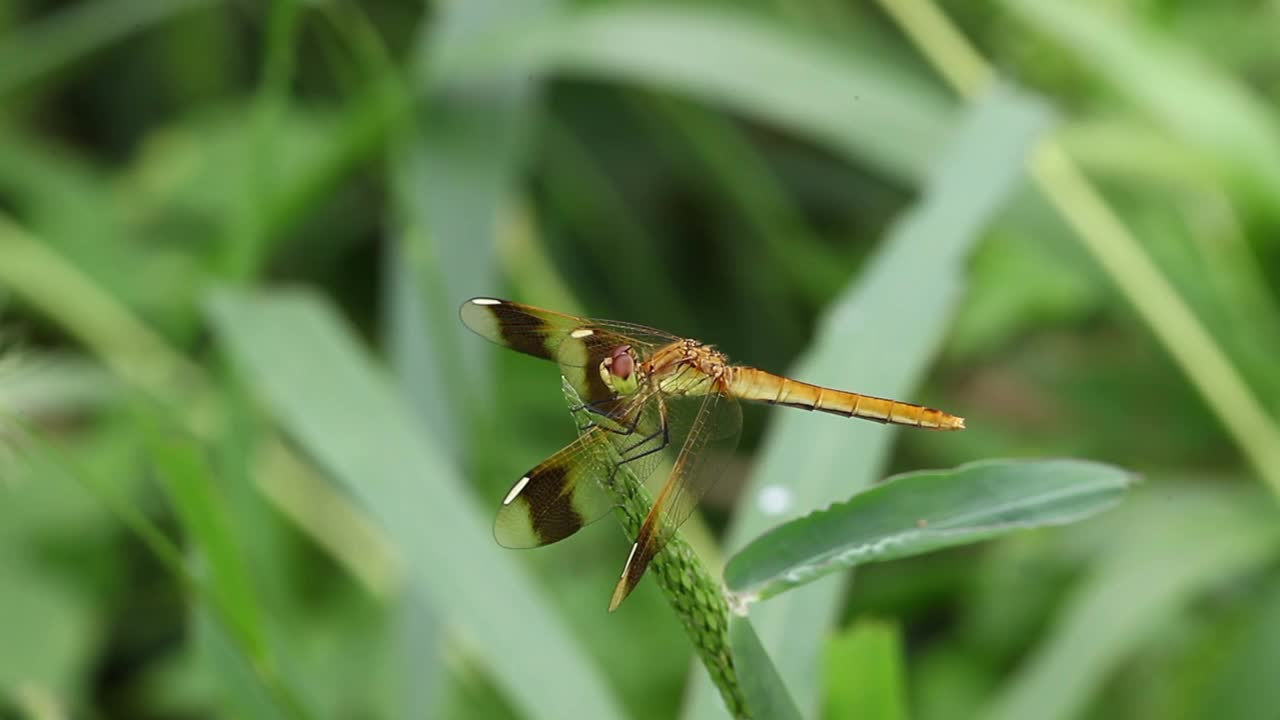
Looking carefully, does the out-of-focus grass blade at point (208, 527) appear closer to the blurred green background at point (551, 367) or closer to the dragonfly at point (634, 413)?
the blurred green background at point (551, 367)

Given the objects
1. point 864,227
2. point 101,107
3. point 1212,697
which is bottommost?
point 1212,697

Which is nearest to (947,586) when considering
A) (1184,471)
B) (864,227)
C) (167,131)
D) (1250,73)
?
(1184,471)

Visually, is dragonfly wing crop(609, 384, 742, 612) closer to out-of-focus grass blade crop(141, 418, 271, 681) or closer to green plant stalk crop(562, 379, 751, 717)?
green plant stalk crop(562, 379, 751, 717)

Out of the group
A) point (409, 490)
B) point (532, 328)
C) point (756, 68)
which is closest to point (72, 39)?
point (756, 68)

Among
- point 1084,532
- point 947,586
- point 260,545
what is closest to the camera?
point 260,545

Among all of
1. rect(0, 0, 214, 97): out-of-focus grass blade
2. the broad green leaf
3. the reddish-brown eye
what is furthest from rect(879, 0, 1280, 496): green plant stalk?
rect(0, 0, 214, 97): out-of-focus grass blade

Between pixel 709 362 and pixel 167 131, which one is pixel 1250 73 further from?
pixel 167 131
